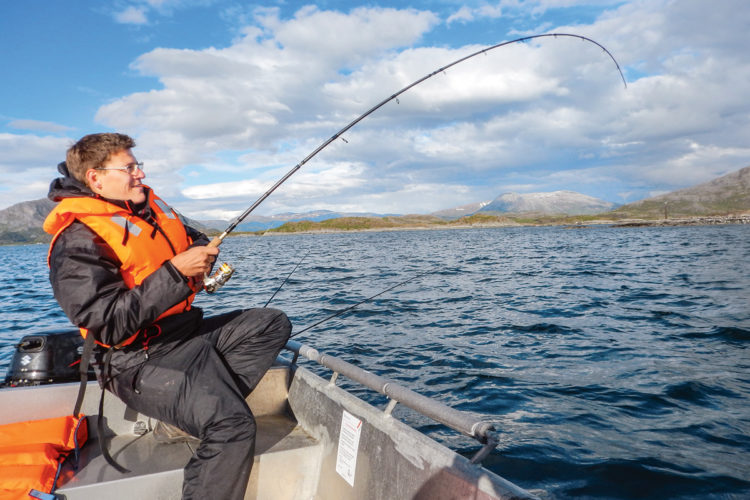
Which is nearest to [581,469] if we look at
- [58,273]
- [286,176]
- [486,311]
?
[286,176]

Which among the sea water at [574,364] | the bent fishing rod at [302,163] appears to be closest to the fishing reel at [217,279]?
the bent fishing rod at [302,163]

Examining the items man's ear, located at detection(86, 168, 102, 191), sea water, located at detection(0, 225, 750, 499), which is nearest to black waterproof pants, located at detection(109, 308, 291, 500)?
man's ear, located at detection(86, 168, 102, 191)

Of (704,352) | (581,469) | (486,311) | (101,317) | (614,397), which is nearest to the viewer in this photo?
(101,317)

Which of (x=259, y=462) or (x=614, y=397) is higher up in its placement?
(x=259, y=462)

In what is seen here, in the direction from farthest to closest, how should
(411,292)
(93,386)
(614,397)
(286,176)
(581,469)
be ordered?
(411,292), (614,397), (286,176), (581,469), (93,386)

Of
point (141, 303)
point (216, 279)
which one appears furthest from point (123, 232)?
point (216, 279)

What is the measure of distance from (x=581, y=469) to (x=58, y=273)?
181 inches

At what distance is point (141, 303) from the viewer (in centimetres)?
278

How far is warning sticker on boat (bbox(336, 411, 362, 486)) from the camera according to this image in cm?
331

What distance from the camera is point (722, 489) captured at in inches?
154

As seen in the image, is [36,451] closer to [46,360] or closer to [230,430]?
[46,360]

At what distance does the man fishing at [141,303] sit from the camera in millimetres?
2768

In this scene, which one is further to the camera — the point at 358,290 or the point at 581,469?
the point at 358,290

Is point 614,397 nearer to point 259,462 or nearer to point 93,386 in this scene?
point 259,462
